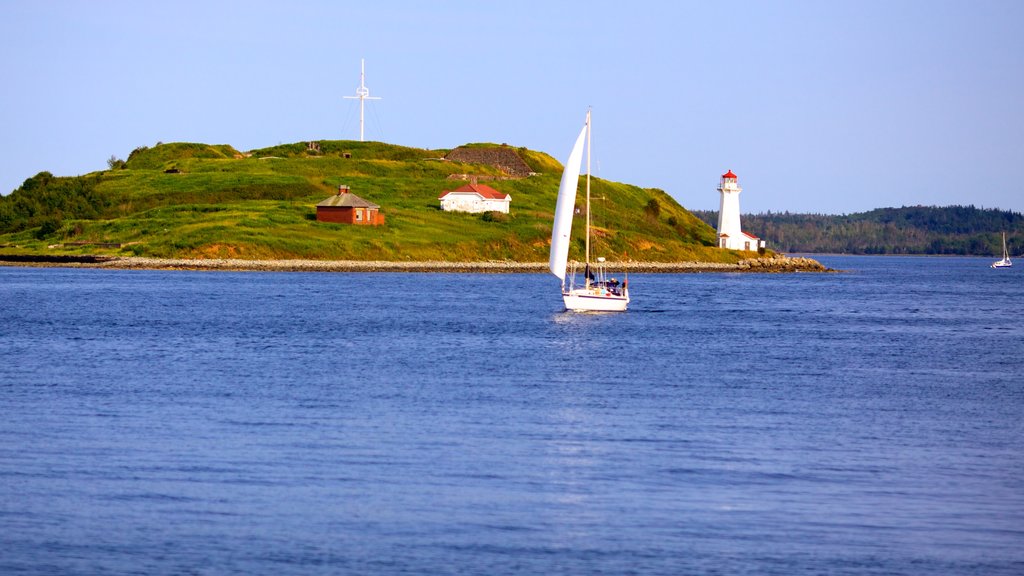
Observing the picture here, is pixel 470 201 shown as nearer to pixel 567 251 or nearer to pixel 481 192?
pixel 481 192

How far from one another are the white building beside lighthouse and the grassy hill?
2505mm

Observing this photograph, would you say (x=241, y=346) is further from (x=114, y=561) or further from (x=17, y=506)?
(x=114, y=561)

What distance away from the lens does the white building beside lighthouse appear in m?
161

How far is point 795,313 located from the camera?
81188 millimetres

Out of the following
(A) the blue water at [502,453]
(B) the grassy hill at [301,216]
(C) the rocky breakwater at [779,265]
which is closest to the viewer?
(A) the blue water at [502,453]

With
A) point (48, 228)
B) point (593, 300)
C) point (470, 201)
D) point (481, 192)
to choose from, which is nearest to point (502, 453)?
point (593, 300)

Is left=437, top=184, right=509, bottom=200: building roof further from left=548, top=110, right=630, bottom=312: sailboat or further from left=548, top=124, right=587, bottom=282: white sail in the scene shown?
left=548, top=124, right=587, bottom=282: white sail

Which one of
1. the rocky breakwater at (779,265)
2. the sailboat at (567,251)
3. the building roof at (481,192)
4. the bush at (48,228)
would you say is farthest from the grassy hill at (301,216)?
the sailboat at (567,251)

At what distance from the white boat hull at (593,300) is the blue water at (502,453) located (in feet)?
42.7

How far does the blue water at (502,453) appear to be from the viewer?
60.6 ft

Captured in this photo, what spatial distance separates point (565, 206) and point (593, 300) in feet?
20.2

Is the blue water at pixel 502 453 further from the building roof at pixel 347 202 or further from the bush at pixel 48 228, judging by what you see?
the bush at pixel 48 228

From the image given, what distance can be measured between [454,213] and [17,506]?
135m

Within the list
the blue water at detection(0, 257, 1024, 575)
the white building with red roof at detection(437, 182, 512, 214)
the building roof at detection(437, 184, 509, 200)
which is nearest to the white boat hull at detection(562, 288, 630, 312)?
the blue water at detection(0, 257, 1024, 575)
